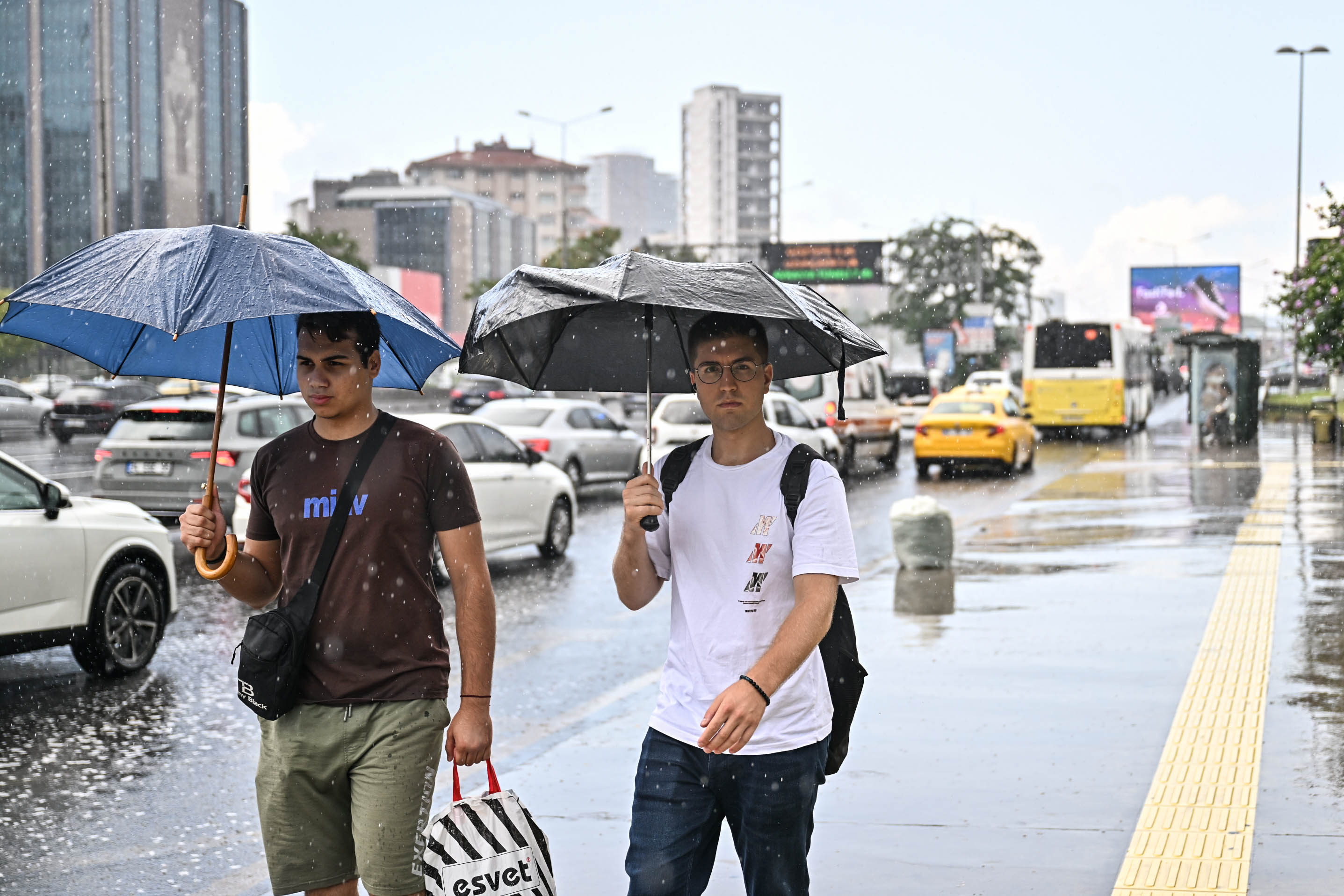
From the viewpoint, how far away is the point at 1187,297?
276 feet

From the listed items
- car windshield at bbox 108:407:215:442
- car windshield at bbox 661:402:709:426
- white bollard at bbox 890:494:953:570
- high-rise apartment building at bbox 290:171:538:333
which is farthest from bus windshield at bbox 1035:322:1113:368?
high-rise apartment building at bbox 290:171:538:333

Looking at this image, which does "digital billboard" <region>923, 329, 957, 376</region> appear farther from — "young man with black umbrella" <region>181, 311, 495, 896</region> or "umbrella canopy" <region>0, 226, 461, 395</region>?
"young man with black umbrella" <region>181, 311, 495, 896</region>

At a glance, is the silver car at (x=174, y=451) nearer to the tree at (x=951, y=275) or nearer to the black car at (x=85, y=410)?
the black car at (x=85, y=410)

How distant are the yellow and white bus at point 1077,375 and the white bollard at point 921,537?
28.1 meters

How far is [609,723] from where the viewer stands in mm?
7309

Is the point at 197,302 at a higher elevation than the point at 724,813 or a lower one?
higher

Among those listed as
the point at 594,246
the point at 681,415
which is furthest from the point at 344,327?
the point at 594,246

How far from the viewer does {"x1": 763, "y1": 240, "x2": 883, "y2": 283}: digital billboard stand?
5678 cm

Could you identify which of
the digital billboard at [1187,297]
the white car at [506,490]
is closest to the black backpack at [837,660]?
the white car at [506,490]

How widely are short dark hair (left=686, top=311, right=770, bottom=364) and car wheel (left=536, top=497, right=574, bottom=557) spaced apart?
10.9 metres

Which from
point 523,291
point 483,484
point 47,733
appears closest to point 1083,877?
point 523,291

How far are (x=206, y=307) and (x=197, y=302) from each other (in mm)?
23

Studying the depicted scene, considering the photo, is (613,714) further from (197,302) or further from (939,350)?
(939,350)

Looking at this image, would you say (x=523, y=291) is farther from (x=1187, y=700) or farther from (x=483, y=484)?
(x=483, y=484)
